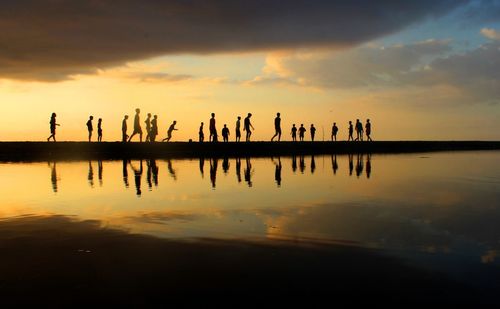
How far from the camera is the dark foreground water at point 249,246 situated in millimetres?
5469

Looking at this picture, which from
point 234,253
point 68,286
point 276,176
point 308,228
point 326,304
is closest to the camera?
point 326,304

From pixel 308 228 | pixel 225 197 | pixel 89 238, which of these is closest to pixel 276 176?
pixel 225 197

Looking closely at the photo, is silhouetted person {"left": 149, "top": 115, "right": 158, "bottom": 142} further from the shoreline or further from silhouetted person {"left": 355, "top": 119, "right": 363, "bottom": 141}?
silhouetted person {"left": 355, "top": 119, "right": 363, "bottom": 141}

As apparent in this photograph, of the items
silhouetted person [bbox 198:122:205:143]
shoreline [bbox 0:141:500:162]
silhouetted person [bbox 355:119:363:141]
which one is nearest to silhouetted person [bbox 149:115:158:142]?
shoreline [bbox 0:141:500:162]

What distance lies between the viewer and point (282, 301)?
5172 millimetres

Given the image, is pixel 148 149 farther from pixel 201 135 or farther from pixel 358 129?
pixel 358 129

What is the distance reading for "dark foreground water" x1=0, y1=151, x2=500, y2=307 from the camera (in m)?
5.47

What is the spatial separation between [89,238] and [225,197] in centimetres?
578

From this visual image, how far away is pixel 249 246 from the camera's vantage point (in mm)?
7539

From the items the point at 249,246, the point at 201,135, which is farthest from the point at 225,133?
the point at 249,246

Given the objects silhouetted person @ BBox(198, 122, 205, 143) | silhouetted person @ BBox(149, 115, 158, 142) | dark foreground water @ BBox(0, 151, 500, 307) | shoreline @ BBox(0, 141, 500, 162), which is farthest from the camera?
silhouetted person @ BBox(198, 122, 205, 143)

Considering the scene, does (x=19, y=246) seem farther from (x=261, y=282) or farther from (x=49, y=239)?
(x=261, y=282)

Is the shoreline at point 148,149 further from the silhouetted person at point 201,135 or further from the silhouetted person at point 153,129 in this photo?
the silhouetted person at point 201,135

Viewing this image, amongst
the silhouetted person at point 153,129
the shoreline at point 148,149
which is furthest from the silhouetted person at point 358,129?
the silhouetted person at point 153,129
